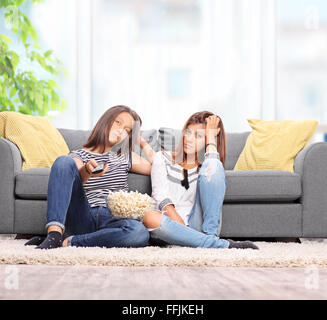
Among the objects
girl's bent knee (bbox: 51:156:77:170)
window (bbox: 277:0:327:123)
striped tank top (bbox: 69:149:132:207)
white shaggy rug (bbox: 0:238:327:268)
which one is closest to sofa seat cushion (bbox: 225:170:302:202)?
striped tank top (bbox: 69:149:132:207)

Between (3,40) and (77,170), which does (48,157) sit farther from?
(3,40)

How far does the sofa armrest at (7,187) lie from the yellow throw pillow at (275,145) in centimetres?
142

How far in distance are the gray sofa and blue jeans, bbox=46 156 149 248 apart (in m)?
0.57

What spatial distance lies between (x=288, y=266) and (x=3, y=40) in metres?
3.38

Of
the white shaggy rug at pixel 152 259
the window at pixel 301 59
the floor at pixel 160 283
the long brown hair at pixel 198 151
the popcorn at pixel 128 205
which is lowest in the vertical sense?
the white shaggy rug at pixel 152 259

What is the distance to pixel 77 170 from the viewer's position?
2.01 meters

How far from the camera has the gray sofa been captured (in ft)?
8.39

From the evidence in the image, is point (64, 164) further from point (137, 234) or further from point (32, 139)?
point (32, 139)

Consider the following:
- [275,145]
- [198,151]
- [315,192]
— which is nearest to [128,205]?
[198,151]

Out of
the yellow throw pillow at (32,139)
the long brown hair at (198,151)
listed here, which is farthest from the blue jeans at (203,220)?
the yellow throw pillow at (32,139)

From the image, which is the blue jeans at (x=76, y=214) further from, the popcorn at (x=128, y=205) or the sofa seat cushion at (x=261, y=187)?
the sofa seat cushion at (x=261, y=187)

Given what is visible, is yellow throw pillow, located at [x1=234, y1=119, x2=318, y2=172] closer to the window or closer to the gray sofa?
the gray sofa

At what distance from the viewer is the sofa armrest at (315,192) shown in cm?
257

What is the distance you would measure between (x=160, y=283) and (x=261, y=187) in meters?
1.46
